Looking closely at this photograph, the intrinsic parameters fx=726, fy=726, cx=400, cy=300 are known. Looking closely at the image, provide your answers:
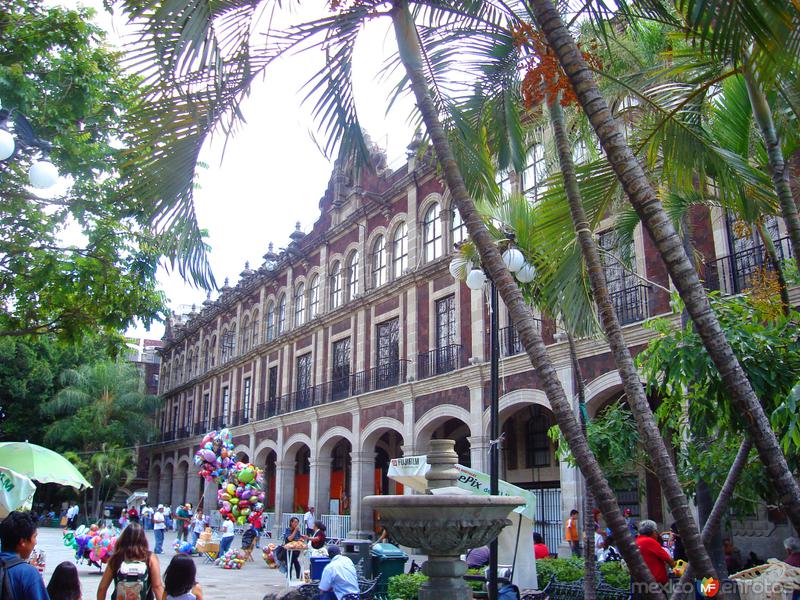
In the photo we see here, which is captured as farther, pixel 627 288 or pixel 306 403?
pixel 306 403

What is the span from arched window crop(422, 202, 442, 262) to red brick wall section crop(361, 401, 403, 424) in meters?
4.49

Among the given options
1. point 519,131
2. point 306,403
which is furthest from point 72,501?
point 519,131

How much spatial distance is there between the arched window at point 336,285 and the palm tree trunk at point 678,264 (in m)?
21.9

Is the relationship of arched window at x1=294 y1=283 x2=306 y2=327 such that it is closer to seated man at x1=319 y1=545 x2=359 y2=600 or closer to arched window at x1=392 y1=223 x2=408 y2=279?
arched window at x1=392 y1=223 x2=408 y2=279

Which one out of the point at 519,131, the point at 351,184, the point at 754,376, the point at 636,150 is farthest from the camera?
the point at 351,184

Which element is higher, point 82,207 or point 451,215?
point 451,215

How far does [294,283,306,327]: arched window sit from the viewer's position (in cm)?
2911

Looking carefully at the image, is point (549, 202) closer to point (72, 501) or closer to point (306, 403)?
point (306, 403)

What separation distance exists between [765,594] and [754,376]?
2.57 meters

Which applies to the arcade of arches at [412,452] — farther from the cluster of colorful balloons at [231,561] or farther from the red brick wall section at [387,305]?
the cluster of colorful balloons at [231,561]

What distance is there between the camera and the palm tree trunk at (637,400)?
4160 millimetres

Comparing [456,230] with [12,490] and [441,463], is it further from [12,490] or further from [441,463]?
[12,490]

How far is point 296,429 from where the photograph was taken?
27.5 m

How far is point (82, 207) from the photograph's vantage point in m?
12.2
